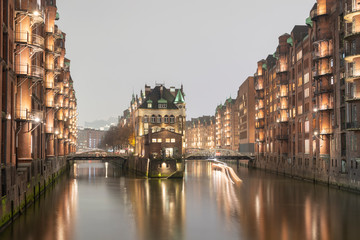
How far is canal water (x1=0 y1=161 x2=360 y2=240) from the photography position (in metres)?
35.3

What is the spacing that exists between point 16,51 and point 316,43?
46.7 metres

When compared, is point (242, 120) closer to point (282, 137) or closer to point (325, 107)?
point (282, 137)

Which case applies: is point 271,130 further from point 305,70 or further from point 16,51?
point 16,51

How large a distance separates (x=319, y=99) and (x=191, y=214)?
33.8 m

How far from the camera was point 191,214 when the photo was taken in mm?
45531

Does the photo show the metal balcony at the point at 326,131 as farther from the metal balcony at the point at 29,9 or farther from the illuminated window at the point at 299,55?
the metal balcony at the point at 29,9

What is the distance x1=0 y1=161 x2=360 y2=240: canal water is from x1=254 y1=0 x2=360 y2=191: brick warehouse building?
18.8 feet

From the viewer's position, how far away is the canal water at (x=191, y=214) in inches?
1389

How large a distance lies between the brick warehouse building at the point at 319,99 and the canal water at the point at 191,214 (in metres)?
5.72

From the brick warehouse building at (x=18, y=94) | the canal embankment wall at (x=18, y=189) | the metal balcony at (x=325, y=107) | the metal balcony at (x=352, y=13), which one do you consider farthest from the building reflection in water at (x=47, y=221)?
the metal balcony at (x=352, y=13)

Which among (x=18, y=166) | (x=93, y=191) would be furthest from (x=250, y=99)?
(x=18, y=166)

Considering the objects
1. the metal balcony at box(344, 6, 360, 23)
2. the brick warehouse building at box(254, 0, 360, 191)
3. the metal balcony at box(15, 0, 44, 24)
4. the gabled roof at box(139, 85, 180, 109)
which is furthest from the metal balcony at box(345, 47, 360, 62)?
the gabled roof at box(139, 85, 180, 109)

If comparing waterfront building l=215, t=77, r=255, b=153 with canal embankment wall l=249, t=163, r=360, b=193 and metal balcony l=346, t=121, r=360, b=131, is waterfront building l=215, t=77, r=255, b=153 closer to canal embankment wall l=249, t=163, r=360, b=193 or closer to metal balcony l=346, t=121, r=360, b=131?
canal embankment wall l=249, t=163, r=360, b=193

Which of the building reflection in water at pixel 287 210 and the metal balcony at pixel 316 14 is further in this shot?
the metal balcony at pixel 316 14
